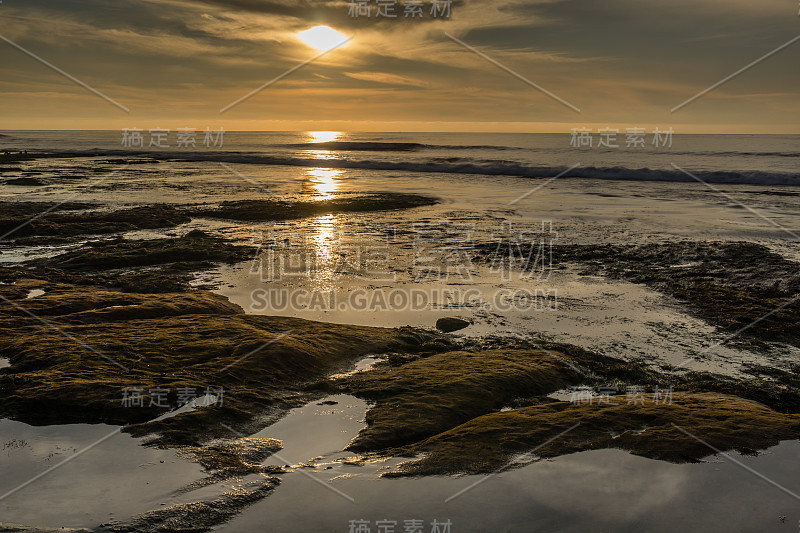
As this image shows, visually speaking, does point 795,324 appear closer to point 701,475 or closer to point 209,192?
point 701,475

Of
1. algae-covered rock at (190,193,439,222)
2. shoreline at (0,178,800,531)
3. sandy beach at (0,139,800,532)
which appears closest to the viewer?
sandy beach at (0,139,800,532)

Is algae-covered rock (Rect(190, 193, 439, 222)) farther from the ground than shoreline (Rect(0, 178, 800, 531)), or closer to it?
farther from the ground

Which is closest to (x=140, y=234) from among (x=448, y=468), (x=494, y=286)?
(x=494, y=286)

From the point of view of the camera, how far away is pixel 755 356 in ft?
26.0

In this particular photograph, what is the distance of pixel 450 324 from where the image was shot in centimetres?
900

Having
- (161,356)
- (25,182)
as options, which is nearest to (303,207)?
(161,356)

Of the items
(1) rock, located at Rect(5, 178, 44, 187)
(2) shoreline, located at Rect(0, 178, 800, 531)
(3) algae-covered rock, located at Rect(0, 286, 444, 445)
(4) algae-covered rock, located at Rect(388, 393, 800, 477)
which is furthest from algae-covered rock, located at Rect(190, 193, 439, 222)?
(4) algae-covered rock, located at Rect(388, 393, 800, 477)

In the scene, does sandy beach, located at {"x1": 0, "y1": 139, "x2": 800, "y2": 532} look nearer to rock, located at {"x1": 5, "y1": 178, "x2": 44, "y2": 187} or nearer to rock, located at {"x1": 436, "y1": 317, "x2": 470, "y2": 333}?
rock, located at {"x1": 436, "y1": 317, "x2": 470, "y2": 333}

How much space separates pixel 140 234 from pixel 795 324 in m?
16.3

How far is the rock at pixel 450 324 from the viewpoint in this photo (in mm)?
8906

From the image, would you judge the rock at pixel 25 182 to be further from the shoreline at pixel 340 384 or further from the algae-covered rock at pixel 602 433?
the algae-covered rock at pixel 602 433

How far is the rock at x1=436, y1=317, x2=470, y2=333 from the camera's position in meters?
8.91

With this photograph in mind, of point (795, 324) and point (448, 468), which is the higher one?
point (795, 324)

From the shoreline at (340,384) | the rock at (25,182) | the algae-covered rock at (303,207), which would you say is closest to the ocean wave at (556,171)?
the algae-covered rock at (303,207)
